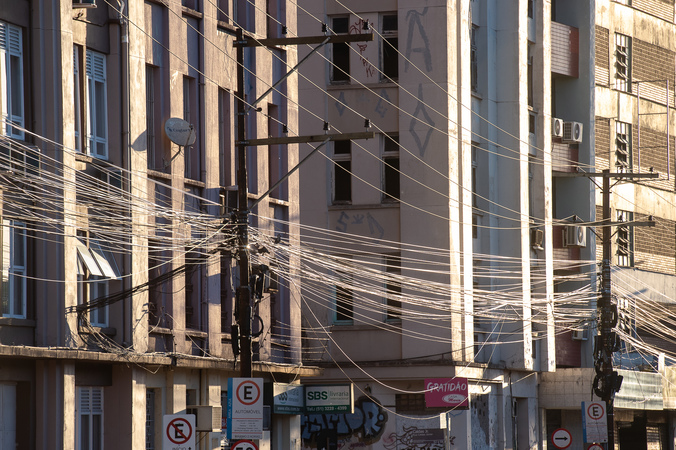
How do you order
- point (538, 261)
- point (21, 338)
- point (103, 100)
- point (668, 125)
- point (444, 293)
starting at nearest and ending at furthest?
point (21, 338)
point (103, 100)
point (444, 293)
point (538, 261)
point (668, 125)

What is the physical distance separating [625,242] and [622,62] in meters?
6.90

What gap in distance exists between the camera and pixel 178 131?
28.8 metres

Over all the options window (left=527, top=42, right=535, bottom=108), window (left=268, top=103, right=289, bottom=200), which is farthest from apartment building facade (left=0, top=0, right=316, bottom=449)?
window (left=527, top=42, right=535, bottom=108)

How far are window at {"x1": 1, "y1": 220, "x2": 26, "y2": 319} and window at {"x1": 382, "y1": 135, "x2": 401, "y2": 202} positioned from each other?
641 inches

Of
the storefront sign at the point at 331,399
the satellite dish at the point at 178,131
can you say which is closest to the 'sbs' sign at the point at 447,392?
the storefront sign at the point at 331,399

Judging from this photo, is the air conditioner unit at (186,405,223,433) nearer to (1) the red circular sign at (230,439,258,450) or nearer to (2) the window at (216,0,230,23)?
(1) the red circular sign at (230,439,258,450)

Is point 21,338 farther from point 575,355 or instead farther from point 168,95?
point 575,355

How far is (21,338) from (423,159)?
17.2 metres

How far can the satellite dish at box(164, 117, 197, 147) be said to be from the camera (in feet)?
94.0

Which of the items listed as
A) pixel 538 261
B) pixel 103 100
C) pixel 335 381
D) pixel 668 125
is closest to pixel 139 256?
pixel 103 100

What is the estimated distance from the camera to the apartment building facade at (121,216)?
24703mm

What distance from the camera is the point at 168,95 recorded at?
2930cm

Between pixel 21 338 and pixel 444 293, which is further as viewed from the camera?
pixel 444 293

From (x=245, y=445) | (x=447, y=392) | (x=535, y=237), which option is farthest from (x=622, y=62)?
(x=245, y=445)
